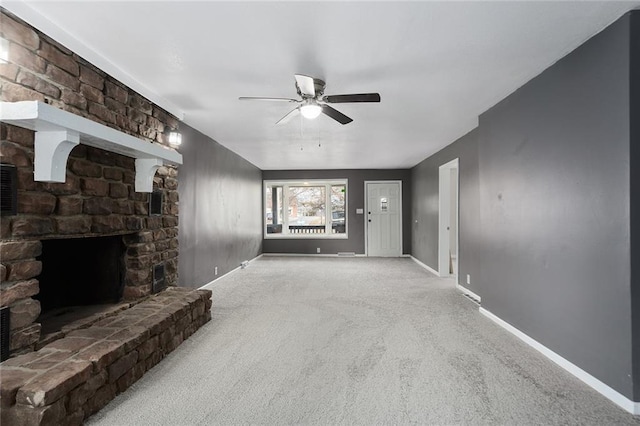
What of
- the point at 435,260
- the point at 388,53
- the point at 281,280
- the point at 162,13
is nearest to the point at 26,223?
the point at 162,13

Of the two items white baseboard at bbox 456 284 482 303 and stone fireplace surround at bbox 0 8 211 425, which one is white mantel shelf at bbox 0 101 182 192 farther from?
white baseboard at bbox 456 284 482 303

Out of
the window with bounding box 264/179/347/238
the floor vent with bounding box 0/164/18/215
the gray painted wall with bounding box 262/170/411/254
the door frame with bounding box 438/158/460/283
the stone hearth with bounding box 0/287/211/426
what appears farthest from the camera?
the window with bounding box 264/179/347/238

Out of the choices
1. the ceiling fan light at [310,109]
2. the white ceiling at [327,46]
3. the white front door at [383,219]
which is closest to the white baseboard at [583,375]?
the white ceiling at [327,46]

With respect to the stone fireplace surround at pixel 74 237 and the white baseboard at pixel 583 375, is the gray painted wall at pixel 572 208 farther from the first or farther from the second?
the stone fireplace surround at pixel 74 237

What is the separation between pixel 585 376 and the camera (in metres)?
2.18

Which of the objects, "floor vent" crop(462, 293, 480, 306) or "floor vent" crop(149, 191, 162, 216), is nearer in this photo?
"floor vent" crop(149, 191, 162, 216)

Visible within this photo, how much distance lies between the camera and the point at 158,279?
3.30 m

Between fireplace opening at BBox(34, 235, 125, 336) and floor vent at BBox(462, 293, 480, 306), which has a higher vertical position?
fireplace opening at BBox(34, 235, 125, 336)

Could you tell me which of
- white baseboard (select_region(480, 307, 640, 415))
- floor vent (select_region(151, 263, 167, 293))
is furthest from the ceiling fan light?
white baseboard (select_region(480, 307, 640, 415))

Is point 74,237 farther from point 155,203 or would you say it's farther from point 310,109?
point 310,109

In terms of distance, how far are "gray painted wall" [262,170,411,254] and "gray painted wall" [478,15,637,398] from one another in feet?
16.3

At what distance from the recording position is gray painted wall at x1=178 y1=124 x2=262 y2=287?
416 centimetres

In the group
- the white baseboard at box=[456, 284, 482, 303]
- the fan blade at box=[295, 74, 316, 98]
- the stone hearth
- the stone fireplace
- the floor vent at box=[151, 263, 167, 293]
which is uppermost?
the fan blade at box=[295, 74, 316, 98]

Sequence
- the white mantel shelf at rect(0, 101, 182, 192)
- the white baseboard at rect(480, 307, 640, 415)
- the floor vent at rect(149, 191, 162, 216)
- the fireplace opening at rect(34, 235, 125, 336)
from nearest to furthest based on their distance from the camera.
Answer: the white mantel shelf at rect(0, 101, 182, 192) → the white baseboard at rect(480, 307, 640, 415) → the fireplace opening at rect(34, 235, 125, 336) → the floor vent at rect(149, 191, 162, 216)
